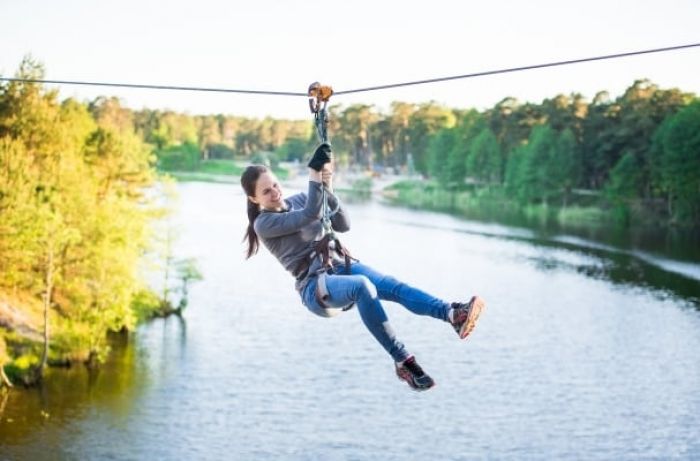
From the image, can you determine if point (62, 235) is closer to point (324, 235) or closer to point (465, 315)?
point (324, 235)

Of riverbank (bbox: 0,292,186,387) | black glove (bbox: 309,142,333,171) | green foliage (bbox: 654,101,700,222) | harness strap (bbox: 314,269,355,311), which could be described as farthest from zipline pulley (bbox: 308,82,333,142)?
green foliage (bbox: 654,101,700,222)

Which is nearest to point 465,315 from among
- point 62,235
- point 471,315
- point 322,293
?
point 471,315

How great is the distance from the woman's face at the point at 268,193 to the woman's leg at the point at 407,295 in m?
A: 0.61

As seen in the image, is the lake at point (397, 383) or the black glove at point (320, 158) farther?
the lake at point (397, 383)

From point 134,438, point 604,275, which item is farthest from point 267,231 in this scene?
point 604,275

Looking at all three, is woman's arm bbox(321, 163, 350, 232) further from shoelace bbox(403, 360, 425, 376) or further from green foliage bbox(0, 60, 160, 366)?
green foliage bbox(0, 60, 160, 366)

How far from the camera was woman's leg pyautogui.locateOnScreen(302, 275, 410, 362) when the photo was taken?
17.5 feet

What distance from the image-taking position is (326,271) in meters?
5.65

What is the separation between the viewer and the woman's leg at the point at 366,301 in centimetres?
534

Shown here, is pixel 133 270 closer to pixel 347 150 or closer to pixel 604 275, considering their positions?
pixel 604 275

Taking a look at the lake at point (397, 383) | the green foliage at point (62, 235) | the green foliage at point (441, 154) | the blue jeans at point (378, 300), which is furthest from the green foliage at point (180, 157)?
the blue jeans at point (378, 300)

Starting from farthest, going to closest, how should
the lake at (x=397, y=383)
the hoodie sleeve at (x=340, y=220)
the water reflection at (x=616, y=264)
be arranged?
1. the water reflection at (x=616, y=264)
2. the lake at (x=397, y=383)
3. the hoodie sleeve at (x=340, y=220)

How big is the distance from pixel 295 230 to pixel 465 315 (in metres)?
1.13

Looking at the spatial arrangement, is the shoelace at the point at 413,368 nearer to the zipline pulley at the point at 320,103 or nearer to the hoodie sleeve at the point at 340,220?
the hoodie sleeve at the point at 340,220
